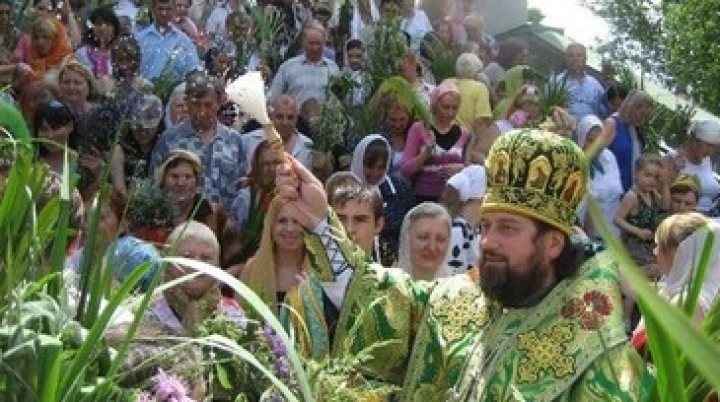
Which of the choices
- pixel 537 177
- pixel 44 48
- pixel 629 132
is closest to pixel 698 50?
pixel 629 132

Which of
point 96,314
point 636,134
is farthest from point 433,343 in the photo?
point 636,134

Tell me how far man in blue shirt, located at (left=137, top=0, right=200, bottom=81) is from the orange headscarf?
556 mm

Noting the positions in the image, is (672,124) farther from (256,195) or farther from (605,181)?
(256,195)


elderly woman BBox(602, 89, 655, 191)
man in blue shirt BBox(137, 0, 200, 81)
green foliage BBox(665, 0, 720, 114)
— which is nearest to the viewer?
man in blue shirt BBox(137, 0, 200, 81)

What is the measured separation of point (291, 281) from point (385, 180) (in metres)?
3.39

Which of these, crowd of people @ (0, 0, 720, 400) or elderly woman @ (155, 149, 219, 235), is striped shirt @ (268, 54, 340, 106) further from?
elderly woman @ (155, 149, 219, 235)

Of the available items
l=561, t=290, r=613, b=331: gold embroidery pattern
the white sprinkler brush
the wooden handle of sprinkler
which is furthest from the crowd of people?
the white sprinkler brush

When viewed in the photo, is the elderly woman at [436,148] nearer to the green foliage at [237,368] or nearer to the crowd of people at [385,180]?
the crowd of people at [385,180]

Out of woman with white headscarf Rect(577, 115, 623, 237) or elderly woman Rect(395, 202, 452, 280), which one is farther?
woman with white headscarf Rect(577, 115, 623, 237)

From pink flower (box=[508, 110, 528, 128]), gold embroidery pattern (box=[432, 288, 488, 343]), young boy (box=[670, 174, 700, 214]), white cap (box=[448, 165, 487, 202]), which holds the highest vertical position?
pink flower (box=[508, 110, 528, 128])

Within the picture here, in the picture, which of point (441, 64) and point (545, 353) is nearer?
point (545, 353)

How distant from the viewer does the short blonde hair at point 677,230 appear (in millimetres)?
5680

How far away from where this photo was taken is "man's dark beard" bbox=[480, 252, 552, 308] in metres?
3.57

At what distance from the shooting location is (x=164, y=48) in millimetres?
9945
